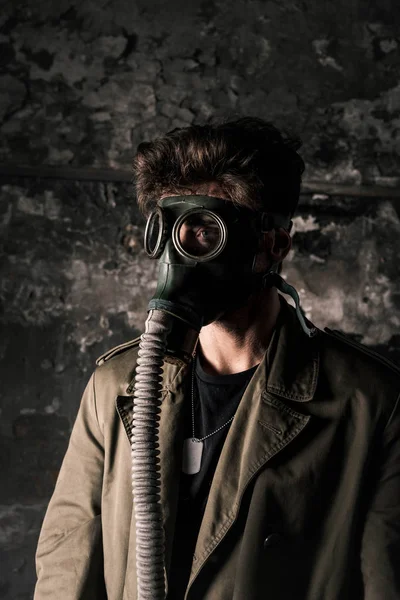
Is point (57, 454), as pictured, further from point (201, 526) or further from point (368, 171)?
point (368, 171)

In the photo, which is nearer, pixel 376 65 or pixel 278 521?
pixel 278 521

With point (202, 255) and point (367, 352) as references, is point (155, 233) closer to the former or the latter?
point (202, 255)

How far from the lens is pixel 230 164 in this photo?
155 centimetres

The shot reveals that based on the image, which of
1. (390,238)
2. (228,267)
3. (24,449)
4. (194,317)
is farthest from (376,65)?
(24,449)

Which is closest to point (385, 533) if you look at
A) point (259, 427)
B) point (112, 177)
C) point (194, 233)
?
point (259, 427)

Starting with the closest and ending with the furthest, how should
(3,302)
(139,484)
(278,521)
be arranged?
1. (139,484)
2. (278,521)
3. (3,302)

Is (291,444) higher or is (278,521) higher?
(291,444)

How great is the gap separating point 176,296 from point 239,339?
0.27 metres

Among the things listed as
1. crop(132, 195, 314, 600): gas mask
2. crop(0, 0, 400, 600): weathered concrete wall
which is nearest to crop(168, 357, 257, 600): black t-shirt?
crop(132, 195, 314, 600): gas mask

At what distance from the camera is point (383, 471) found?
1.43 meters

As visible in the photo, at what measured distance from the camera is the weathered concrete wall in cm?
229

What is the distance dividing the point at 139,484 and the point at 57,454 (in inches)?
44.2

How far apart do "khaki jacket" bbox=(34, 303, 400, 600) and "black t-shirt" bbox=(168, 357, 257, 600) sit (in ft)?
0.15

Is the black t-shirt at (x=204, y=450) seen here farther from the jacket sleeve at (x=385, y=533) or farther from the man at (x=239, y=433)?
the jacket sleeve at (x=385, y=533)
